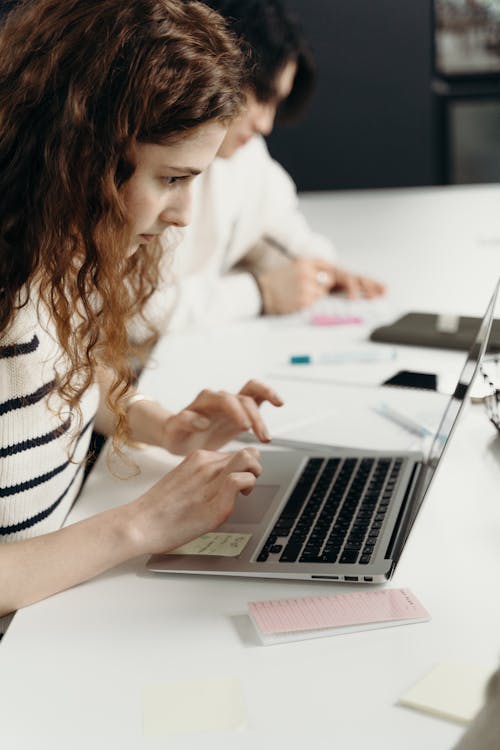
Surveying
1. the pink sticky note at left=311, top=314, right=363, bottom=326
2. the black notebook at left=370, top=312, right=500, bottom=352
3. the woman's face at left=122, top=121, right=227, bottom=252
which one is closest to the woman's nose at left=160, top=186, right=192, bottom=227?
the woman's face at left=122, top=121, right=227, bottom=252

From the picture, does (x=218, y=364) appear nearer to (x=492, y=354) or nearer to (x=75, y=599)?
(x=492, y=354)

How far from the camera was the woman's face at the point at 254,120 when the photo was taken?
1928 mm

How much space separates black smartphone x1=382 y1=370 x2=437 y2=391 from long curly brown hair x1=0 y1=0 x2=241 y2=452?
63 centimetres

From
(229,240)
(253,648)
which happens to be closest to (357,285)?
(229,240)

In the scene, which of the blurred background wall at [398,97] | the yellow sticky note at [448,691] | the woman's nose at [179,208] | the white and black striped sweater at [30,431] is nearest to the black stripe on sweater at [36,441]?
the white and black striped sweater at [30,431]

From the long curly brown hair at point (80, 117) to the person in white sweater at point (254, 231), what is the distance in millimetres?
734

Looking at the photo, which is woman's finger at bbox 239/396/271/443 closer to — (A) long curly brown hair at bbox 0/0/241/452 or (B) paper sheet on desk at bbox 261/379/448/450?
(B) paper sheet on desk at bbox 261/379/448/450

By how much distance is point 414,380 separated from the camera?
156cm

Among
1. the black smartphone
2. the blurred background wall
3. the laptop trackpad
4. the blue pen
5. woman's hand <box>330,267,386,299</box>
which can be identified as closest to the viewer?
the laptop trackpad

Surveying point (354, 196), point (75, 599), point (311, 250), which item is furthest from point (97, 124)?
point (354, 196)

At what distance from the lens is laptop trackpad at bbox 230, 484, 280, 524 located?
1.09 meters

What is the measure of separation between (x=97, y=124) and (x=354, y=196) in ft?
7.13

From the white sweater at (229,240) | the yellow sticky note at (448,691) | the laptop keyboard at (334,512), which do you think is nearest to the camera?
the yellow sticky note at (448,691)

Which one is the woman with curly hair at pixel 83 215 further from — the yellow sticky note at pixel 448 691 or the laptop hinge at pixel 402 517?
the yellow sticky note at pixel 448 691
